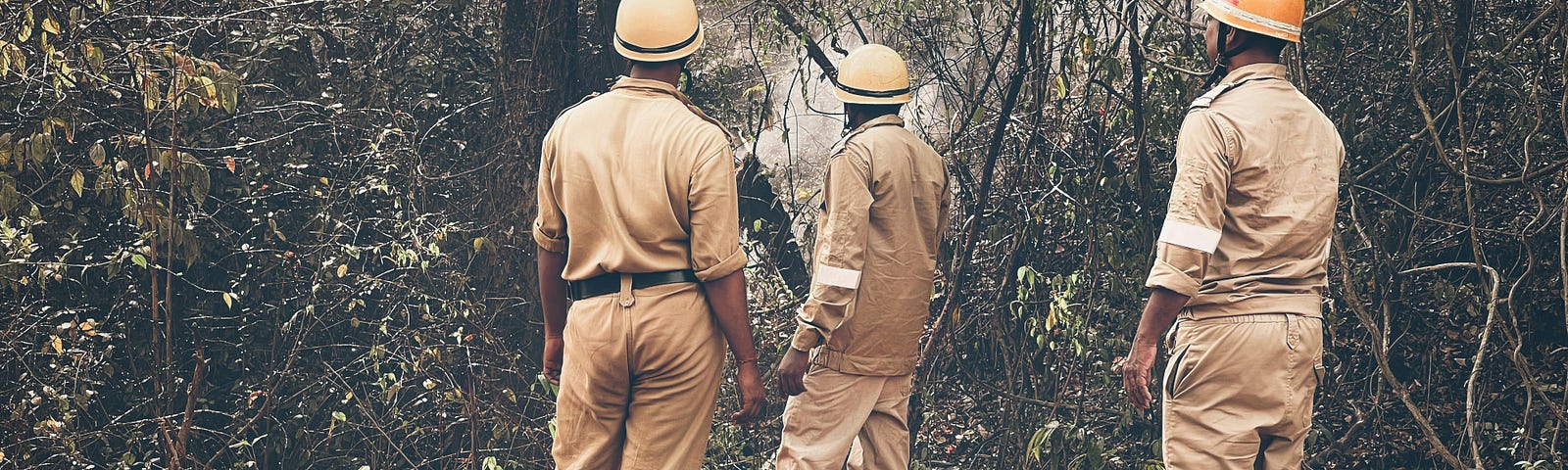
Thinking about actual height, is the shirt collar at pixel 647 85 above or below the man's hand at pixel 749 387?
above

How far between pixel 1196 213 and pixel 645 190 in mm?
1342

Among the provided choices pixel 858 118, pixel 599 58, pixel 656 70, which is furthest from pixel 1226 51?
pixel 599 58

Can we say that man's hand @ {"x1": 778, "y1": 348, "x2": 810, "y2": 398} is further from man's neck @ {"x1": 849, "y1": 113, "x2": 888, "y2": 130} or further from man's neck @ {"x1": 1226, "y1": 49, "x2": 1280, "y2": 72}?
man's neck @ {"x1": 1226, "y1": 49, "x2": 1280, "y2": 72}

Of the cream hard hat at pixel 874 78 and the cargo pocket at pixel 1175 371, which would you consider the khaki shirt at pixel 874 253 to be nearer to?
the cream hard hat at pixel 874 78

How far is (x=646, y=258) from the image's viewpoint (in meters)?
3.32

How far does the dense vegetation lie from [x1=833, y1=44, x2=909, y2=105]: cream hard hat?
0.42m

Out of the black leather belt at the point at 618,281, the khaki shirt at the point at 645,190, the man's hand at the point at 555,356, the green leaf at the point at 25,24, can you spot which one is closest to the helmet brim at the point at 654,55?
the khaki shirt at the point at 645,190

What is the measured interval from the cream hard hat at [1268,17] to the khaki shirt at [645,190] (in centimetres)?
132

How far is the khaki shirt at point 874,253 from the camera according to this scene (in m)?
4.09

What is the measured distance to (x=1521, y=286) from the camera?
4.91 m

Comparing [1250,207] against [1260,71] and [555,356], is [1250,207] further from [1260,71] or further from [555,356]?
[555,356]

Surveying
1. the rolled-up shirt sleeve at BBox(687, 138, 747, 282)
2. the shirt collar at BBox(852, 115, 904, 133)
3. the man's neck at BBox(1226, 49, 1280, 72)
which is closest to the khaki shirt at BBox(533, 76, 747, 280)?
the rolled-up shirt sleeve at BBox(687, 138, 747, 282)

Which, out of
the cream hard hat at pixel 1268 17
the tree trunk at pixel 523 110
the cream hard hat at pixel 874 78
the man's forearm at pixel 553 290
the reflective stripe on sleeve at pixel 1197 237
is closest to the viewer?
the reflective stripe on sleeve at pixel 1197 237

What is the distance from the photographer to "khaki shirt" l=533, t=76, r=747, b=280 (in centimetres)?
331
